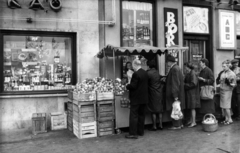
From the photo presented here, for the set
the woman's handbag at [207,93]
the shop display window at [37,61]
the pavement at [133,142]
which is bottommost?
the pavement at [133,142]

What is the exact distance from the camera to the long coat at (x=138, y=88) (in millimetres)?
6086

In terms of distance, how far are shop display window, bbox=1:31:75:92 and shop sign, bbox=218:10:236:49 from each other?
240 inches

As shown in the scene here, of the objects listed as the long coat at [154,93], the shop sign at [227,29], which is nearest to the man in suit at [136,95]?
the long coat at [154,93]

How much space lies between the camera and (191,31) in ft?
31.2

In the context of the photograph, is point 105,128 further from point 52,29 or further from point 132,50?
point 52,29

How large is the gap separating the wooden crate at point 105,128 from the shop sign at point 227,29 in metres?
5.94

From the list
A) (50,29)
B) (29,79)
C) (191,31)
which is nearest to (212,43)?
(191,31)

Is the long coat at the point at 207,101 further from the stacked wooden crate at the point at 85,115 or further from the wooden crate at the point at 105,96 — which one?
the stacked wooden crate at the point at 85,115

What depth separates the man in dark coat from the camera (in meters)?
6.68

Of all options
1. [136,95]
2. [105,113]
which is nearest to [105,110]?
[105,113]

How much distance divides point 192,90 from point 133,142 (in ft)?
8.56

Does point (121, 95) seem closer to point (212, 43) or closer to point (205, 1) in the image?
Answer: point (212, 43)

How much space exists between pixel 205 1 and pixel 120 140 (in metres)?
6.92

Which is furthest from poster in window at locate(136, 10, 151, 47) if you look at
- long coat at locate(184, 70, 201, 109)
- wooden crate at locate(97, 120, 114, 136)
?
wooden crate at locate(97, 120, 114, 136)
